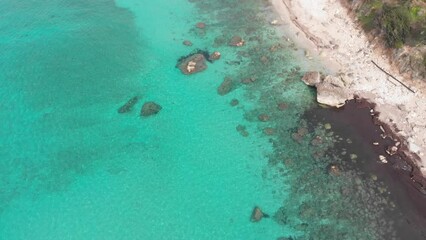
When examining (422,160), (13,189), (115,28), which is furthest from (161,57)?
(422,160)

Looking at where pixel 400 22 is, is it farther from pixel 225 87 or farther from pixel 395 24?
pixel 225 87

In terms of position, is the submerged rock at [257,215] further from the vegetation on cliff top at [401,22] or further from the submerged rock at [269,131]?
the vegetation on cliff top at [401,22]

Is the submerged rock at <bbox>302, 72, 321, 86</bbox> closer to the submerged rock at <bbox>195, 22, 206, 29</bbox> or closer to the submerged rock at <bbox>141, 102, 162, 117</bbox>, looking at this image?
the submerged rock at <bbox>195, 22, 206, 29</bbox>

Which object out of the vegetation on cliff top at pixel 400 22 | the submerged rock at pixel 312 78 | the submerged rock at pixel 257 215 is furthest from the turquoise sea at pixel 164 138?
the vegetation on cliff top at pixel 400 22

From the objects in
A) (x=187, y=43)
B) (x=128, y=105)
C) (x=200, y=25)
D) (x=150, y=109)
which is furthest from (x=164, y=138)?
(x=200, y=25)

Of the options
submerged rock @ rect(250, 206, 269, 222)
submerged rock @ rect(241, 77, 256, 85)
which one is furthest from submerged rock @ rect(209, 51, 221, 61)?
submerged rock @ rect(250, 206, 269, 222)

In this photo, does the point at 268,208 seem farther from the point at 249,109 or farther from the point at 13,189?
the point at 13,189
